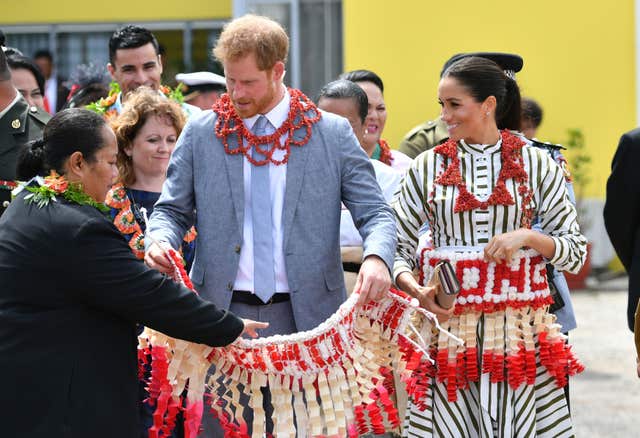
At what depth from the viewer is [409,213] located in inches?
196

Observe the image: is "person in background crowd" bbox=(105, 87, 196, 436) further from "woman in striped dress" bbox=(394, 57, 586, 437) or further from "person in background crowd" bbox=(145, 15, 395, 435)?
"woman in striped dress" bbox=(394, 57, 586, 437)

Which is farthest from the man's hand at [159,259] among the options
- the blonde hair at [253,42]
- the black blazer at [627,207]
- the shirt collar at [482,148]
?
the black blazer at [627,207]

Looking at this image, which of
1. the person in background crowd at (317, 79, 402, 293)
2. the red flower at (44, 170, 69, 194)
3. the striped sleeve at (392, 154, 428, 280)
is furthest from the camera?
the person in background crowd at (317, 79, 402, 293)

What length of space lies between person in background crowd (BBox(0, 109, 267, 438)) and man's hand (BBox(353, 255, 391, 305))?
51 centimetres

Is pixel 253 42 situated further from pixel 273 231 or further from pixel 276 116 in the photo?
pixel 273 231

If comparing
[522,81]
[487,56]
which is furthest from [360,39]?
[487,56]

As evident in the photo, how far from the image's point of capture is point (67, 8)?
56.5 feet

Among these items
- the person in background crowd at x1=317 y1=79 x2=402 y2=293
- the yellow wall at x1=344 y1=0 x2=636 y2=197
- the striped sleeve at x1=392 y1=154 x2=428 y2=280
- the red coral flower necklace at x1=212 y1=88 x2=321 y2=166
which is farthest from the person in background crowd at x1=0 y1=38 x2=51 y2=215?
the yellow wall at x1=344 y1=0 x2=636 y2=197

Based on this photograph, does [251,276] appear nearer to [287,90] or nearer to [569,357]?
[287,90]

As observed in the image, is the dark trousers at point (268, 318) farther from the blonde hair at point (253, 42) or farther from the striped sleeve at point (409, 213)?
the blonde hair at point (253, 42)

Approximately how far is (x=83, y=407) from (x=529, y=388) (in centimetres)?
185

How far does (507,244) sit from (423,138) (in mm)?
2514

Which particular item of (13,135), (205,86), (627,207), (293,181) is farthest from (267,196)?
(205,86)

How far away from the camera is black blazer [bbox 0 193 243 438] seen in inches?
159
